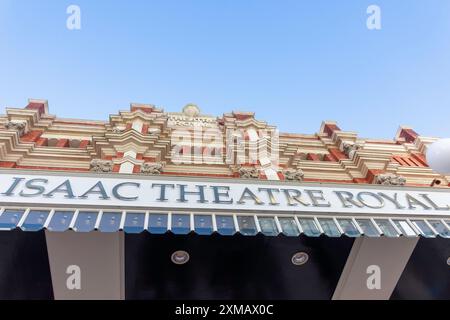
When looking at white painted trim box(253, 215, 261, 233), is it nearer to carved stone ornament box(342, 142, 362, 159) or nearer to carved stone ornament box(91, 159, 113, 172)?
carved stone ornament box(91, 159, 113, 172)

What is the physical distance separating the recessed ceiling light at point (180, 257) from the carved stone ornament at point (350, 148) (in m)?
8.90

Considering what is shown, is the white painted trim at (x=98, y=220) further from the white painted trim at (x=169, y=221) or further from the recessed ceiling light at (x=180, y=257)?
the recessed ceiling light at (x=180, y=257)

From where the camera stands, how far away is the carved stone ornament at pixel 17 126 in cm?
1313

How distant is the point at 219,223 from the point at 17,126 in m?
10.4

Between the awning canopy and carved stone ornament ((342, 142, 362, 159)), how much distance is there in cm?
723

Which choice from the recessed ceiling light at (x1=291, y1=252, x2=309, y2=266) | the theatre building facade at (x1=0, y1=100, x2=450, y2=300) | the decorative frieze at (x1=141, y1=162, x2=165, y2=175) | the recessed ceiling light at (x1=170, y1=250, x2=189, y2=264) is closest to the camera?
the theatre building facade at (x1=0, y1=100, x2=450, y2=300)

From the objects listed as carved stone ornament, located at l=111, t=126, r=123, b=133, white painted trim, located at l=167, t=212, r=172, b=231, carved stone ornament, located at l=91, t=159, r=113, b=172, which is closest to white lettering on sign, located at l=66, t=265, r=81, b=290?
white painted trim, located at l=167, t=212, r=172, b=231

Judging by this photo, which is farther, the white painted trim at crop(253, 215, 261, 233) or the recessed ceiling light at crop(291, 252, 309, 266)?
the recessed ceiling light at crop(291, 252, 309, 266)

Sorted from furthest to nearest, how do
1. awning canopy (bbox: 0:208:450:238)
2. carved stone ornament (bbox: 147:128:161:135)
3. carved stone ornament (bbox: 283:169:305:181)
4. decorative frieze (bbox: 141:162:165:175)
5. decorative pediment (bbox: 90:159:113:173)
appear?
carved stone ornament (bbox: 147:128:161:135) → carved stone ornament (bbox: 283:169:305:181) → decorative pediment (bbox: 90:159:113:173) → decorative frieze (bbox: 141:162:165:175) → awning canopy (bbox: 0:208:450:238)

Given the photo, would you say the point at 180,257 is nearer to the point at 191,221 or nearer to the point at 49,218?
the point at 191,221

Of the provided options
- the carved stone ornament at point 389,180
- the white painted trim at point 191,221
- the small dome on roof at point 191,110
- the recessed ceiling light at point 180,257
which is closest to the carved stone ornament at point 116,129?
the small dome on roof at point 191,110

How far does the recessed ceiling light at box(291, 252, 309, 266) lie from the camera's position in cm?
723

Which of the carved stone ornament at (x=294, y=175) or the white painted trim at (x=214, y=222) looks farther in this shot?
the carved stone ornament at (x=294, y=175)

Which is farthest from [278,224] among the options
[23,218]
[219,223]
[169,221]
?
[23,218]
